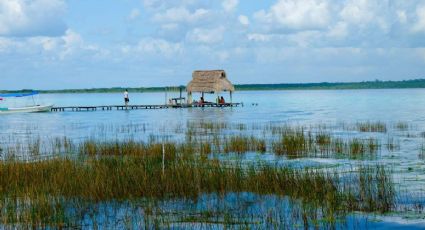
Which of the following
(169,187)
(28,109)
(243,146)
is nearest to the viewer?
(169,187)

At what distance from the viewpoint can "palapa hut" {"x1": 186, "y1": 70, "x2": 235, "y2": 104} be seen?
182 feet

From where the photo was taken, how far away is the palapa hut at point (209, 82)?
5534 centimetres

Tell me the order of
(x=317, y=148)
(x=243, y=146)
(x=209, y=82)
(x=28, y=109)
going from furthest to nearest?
(x=209, y=82), (x=28, y=109), (x=317, y=148), (x=243, y=146)

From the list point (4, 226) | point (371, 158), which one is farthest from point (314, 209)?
point (371, 158)

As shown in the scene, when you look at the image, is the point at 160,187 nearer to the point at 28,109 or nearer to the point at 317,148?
the point at 317,148

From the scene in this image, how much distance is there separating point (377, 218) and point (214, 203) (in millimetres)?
2622

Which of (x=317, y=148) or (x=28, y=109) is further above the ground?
(x=28, y=109)

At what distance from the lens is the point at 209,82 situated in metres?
55.9

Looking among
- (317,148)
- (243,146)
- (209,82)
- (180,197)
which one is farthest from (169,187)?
(209,82)

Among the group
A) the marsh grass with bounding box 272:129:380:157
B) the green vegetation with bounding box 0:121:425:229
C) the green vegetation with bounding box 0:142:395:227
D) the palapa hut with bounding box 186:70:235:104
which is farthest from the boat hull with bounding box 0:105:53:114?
the green vegetation with bounding box 0:142:395:227

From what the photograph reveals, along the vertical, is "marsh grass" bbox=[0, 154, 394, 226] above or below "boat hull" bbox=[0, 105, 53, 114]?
below

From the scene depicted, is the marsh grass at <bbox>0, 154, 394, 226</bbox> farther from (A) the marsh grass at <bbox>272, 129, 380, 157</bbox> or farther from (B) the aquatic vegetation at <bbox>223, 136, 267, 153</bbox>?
(B) the aquatic vegetation at <bbox>223, 136, 267, 153</bbox>

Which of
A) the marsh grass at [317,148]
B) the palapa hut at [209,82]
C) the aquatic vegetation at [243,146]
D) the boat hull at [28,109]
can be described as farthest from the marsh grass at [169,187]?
the palapa hut at [209,82]

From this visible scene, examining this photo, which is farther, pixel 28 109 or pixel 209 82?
pixel 209 82
